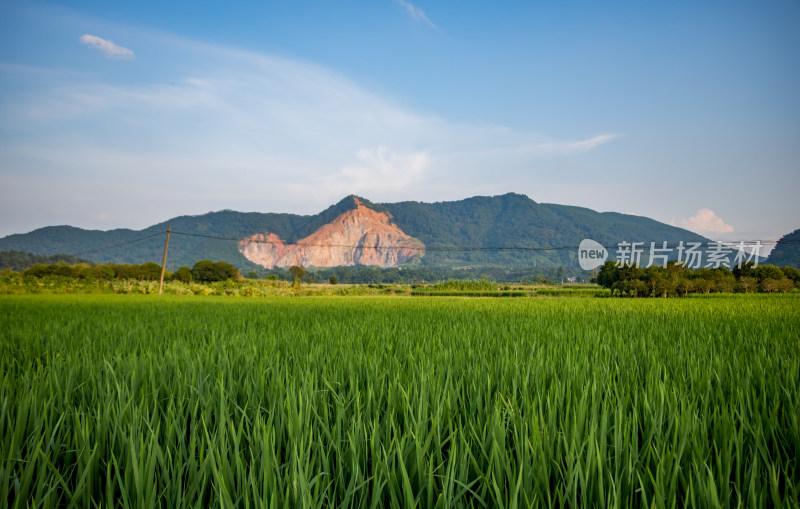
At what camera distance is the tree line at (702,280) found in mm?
26578

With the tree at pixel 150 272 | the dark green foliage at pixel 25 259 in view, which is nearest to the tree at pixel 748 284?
the tree at pixel 150 272

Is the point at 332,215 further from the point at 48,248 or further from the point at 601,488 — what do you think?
the point at 601,488

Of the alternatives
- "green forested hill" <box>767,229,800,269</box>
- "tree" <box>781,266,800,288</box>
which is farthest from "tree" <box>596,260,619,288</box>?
"green forested hill" <box>767,229,800,269</box>

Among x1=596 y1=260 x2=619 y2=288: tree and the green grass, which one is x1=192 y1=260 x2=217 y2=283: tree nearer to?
x1=596 y1=260 x2=619 y2=288: tree

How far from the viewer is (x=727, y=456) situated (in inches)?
47.6

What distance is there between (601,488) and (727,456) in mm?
527

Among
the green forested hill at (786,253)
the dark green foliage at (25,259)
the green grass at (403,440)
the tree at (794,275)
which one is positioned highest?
the green forested hill at (786,253)

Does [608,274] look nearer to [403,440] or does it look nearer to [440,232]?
[403,440]

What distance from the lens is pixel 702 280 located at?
90.8 feet

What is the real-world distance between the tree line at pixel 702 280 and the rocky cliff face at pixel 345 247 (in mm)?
125834

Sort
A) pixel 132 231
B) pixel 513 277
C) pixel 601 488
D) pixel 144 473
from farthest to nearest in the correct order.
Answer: pixel 132 231 → pixel 513 277 → pixel 144 473 → pixel 601 488

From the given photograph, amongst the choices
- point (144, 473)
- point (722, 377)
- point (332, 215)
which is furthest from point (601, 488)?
point (332, 215)

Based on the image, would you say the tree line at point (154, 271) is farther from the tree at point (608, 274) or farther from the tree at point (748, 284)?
the tree at point (748, 284)

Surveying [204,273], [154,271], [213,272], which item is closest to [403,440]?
[204,273]
